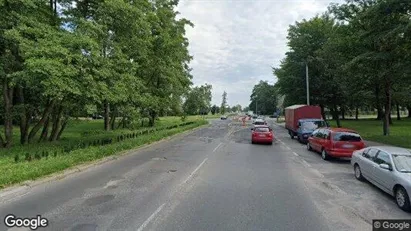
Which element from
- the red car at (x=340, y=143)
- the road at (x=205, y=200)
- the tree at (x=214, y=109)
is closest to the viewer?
the road at (x=205, y=200)

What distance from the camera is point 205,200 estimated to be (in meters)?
8.41

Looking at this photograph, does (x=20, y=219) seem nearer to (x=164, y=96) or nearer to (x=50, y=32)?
(x=50, y=32)

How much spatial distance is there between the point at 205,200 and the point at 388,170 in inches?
199

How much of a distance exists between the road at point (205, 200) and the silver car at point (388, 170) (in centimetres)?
31

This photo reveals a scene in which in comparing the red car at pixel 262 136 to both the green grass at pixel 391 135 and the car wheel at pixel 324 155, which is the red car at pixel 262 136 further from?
the green grass at pixel 391 135

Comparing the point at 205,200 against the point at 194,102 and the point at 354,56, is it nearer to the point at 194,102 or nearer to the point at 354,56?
the point at 354,56

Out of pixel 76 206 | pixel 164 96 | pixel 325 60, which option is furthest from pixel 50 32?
pixel 325 60

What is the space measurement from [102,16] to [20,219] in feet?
48.9

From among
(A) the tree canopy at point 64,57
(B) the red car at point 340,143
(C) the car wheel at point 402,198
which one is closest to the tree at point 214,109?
(A) the tree canopy at point 64,57

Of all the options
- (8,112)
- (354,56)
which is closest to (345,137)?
(354,56)

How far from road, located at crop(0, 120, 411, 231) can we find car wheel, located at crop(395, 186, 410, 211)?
0.77ft

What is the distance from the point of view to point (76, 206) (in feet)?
25.7

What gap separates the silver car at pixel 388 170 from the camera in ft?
26.6

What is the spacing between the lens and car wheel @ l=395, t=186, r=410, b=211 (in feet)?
25.5
